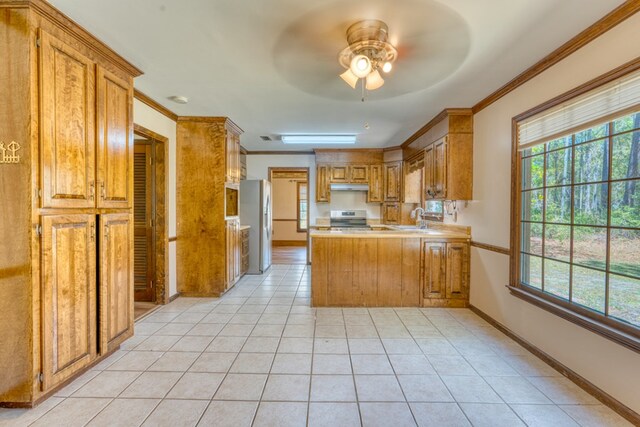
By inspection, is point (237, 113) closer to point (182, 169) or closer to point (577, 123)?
point (182, 169)

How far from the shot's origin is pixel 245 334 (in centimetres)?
284

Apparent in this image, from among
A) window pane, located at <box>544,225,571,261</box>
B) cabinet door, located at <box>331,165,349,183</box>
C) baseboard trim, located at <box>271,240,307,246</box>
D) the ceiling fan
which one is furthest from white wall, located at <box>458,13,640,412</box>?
baseboard trim, located at <box>271,240,307,246</box>

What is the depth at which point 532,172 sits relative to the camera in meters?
2.60

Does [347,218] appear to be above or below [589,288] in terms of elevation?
above

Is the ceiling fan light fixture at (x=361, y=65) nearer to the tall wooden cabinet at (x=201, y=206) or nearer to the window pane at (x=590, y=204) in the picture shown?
the window pane at (x=590, y=204)

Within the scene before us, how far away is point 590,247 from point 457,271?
1684 millimetres

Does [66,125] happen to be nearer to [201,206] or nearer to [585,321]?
[201,206]

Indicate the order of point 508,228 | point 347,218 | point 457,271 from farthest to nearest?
point 347,218 → point 457,271 → point 508,228

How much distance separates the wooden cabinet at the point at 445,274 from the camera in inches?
142

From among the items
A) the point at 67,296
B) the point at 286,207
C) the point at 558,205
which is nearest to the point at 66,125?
the point at 67,296

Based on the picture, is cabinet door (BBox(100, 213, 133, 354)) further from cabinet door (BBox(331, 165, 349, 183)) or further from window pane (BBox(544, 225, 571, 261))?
cabinet door (BBox(331, 165, 349, 183))

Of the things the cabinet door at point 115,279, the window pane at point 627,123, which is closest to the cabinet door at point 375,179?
the window pane at point 627,123

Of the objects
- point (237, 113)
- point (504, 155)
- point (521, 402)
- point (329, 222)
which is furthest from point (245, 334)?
point (329, 222)

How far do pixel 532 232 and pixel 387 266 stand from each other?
155 centimetres
